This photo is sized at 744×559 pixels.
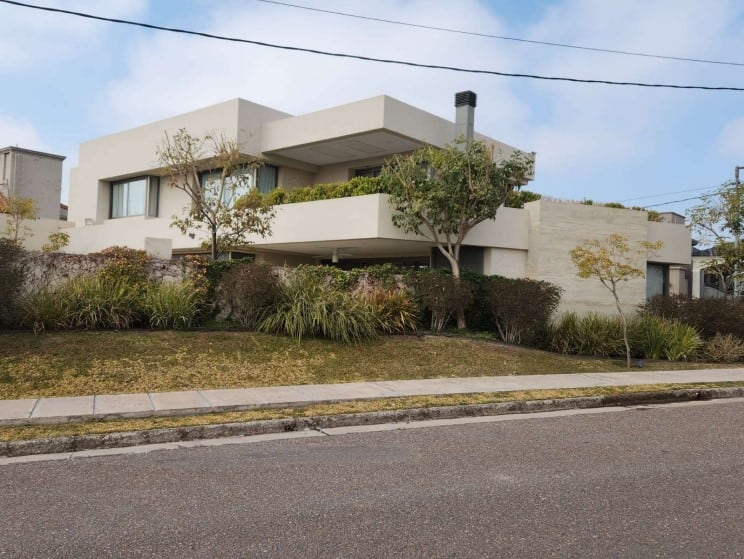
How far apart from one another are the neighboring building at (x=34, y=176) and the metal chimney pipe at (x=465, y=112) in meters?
19.0

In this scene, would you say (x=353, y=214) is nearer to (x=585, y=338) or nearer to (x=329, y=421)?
(x=585, y=338)

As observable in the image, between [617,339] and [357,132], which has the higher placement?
[357,132]

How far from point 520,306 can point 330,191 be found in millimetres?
6153

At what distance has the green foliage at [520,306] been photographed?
Answer: 51.5 feet

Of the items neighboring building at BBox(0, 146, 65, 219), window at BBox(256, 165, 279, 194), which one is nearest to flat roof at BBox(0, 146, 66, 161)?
neighboring building at BBox(0, 146, 65, 219)

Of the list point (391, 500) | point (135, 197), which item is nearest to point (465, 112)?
point (135, 197)

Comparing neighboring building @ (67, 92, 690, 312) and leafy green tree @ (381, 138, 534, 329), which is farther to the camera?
neighboring building @ (67, 92, 690, 312)

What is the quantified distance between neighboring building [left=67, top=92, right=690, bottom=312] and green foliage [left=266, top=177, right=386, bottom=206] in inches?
15.5

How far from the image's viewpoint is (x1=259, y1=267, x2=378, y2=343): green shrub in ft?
44.0

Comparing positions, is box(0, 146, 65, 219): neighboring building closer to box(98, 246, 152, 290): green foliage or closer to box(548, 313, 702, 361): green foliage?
box(98, 246, 152, 290): green foliage

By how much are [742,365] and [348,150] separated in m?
12.7

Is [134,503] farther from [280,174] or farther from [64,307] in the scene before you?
[280,174]

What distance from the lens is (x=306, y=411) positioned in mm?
8602

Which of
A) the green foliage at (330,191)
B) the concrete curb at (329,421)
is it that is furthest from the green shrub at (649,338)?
the green foliage at (330,191)
